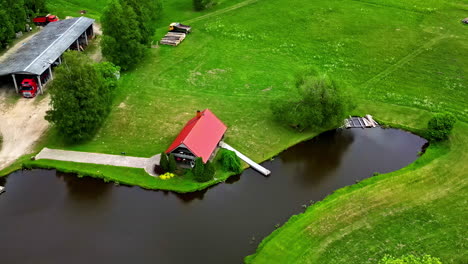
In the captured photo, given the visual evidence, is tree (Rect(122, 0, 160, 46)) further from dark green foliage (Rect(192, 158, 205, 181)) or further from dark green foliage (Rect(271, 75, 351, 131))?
dark green foliage (Rect(192, 158, 205, 181))

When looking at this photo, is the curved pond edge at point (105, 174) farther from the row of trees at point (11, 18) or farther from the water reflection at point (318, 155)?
the row of trees at point (11, 18)

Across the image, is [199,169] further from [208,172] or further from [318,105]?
[318,105]

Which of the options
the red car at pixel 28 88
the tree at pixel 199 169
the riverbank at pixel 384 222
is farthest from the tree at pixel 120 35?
the riverbank at pixel 384 222

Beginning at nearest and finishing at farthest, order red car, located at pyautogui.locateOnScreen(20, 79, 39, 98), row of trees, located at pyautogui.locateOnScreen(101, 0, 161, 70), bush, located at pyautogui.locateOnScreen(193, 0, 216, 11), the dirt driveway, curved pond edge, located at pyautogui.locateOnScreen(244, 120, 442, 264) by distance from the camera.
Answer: curved pond edge, located at pyautogui.locateOnScreen(244, 120, 442, 264)
the dirt driveway
red car, located at pyautogui.locateOnScreen(20, 79, 39, 98)
row of trees, located at pyautogui.locateOnScreen(101, 0, 161, 70)
bush, located at pyautogui.locateOnScreen(193, 0, 216, 11)

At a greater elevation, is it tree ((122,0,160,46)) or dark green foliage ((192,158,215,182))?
tree ((122,0,160,46))

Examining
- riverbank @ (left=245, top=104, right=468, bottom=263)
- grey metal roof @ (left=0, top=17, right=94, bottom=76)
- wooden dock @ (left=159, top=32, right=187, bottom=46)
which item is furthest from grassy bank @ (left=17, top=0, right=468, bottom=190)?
riverbank @ (left=245, top=104, right=468, bottom=263)

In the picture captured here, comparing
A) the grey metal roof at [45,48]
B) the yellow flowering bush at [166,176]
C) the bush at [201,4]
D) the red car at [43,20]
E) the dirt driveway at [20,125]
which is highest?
the grey metal roof at [45,48]

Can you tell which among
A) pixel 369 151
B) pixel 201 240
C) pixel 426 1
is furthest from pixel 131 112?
pixel 426 1
